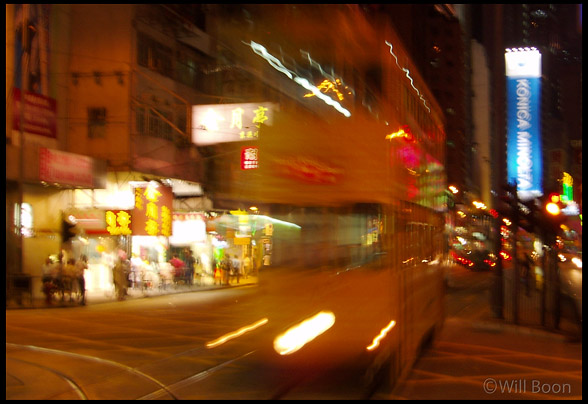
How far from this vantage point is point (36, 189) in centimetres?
2248

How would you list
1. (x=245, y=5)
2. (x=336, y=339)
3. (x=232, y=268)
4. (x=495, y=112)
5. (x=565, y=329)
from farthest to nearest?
(x=495, y=112) → (x=232, y=268) → (x=245, y=5) → (x=565, y=329) → (x=336, y=339)

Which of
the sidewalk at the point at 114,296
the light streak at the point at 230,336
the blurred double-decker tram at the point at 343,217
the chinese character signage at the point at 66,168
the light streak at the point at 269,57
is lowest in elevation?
the sidewalk at the point at 114,296

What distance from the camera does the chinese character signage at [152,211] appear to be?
76.9ft

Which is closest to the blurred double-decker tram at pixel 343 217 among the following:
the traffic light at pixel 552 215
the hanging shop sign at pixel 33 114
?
the traffic light at pixel 552 215

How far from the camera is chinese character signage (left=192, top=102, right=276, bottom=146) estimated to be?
67.2 feet

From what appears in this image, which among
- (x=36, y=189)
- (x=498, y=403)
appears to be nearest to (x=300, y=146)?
(x=498, y=403)

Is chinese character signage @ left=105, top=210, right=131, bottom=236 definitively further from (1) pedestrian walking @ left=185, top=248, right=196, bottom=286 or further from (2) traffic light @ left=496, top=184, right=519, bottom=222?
(2) traffic light @ left=496, top=184, right=519, bottom=222

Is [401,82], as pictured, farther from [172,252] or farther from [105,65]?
[172,252]

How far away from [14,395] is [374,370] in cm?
445

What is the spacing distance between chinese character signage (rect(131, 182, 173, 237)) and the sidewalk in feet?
7.47

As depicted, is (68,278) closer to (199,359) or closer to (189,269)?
(189,269)

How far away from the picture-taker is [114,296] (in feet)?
72.6

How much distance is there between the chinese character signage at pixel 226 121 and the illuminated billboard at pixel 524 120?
1934 inches

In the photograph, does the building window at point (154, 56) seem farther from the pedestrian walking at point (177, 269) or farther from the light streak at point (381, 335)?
the light streak at point (381, 335)
